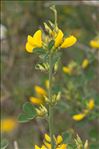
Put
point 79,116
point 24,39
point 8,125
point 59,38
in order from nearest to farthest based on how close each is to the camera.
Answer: point 59,38, point 79,116, point 24,39, point 8,125

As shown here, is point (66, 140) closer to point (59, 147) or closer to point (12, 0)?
point (59, 147)

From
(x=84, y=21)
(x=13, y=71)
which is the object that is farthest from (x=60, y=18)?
(x=13, y=71)

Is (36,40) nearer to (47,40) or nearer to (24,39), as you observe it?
(47,40)

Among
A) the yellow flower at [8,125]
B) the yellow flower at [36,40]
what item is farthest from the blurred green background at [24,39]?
the yellow flower at [36,40]

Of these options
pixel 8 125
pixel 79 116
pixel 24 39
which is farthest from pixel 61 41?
pixel 8 125

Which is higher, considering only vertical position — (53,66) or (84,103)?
(53,66)

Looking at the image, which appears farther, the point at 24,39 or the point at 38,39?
the point at 24,39

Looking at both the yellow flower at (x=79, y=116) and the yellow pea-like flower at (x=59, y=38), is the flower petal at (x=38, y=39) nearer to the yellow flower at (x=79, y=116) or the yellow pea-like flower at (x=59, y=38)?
the yellow pea-like flower at (x=59, y=38)
